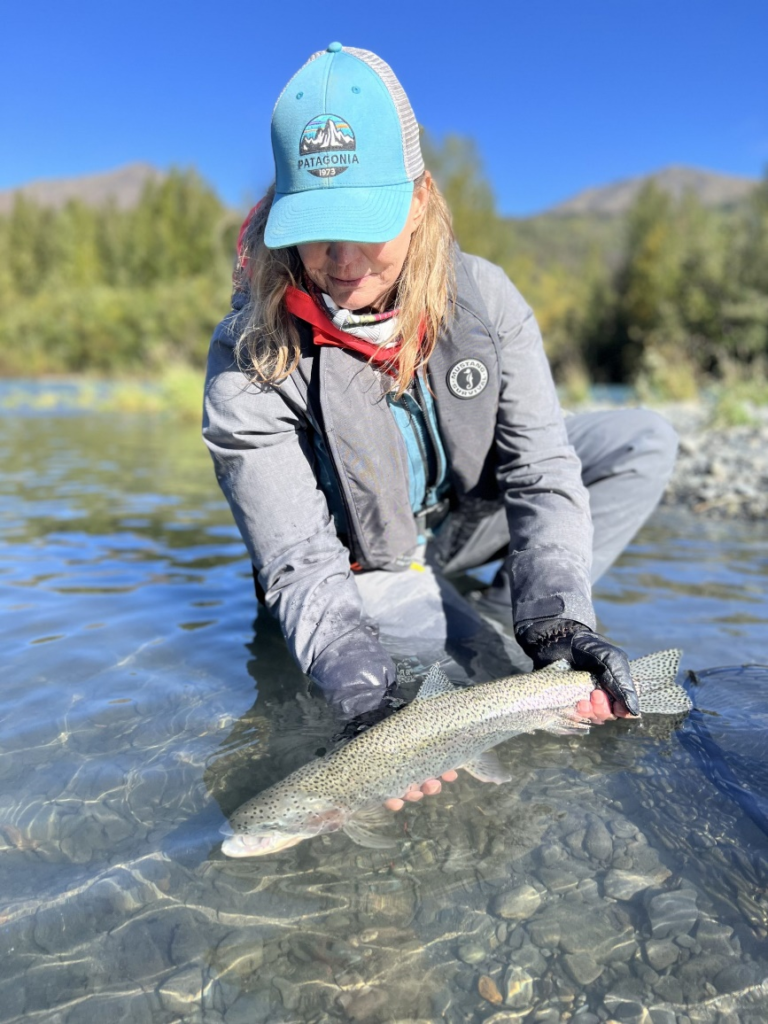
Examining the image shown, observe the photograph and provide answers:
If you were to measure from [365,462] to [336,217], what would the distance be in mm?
1046

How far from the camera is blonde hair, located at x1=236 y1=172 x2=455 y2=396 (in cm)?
291

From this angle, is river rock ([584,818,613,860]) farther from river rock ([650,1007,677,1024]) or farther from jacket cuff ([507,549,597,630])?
jacket cuff ([507,549,597,630])

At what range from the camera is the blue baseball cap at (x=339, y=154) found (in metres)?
2.53

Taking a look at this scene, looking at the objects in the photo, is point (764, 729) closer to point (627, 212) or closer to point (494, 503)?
point (494, 503)

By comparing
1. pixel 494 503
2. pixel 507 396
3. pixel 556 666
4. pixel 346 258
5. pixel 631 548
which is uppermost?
pixel 346 258

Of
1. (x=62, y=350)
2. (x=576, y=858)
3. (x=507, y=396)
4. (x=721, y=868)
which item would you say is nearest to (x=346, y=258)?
(x=507, y=396)

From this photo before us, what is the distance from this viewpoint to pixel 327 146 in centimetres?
255

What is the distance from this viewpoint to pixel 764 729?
9.43 feet

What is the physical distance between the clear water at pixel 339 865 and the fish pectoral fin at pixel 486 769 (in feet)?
0.17

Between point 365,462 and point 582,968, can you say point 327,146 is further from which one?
point 582,968

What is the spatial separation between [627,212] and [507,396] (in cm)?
5532

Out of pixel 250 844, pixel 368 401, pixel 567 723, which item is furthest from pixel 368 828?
pixel 368 401

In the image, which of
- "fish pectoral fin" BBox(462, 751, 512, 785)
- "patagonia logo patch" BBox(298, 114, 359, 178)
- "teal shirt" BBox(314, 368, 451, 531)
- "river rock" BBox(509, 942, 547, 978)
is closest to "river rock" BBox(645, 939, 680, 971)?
"river rock" BBox(509, 942, 547, 978)

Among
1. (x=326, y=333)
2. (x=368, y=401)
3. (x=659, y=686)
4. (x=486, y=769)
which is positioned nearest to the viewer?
(x=486, y=769)
